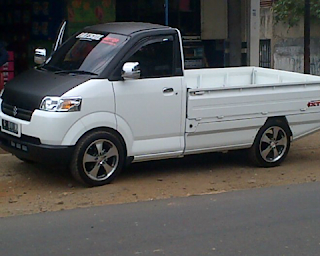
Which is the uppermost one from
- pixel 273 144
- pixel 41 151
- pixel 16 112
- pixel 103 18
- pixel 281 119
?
pixel 103 18

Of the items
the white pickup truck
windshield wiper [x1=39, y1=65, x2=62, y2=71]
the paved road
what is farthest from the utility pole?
windshield wiper [x1=39, y1=65, x2=62, y2=71]

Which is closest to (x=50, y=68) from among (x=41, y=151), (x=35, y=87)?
(x=35, y=87)

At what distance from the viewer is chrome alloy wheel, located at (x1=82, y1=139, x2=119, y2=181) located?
779 cm

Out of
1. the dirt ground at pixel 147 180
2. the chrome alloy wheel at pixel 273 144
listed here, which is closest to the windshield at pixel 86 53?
the dirt ground at pixel 147 180

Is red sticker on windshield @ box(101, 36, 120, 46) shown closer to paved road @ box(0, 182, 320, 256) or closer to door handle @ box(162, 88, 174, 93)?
door handle @ box(162, 88, 174, 93)

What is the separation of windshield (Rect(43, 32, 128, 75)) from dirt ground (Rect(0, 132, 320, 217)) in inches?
56.5

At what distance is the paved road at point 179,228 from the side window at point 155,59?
5.66 feet

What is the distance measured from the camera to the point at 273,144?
9234 mm

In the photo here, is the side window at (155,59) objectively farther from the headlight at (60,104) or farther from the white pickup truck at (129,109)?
the headlight at (60,104)

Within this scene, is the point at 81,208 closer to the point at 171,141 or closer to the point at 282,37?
the point at 171,141

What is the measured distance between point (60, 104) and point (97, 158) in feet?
2.78

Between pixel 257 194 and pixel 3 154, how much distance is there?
406cm

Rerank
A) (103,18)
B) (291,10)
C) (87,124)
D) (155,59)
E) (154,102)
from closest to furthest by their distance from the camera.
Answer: (87,124) < (154,102) < (155,59) < (103,18) < (291,10)

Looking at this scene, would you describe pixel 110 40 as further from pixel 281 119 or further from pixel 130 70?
pixel 281 119
